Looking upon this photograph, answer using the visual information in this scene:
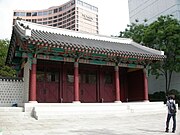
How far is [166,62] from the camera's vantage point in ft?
67.6

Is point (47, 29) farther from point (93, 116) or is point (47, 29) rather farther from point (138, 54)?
point (93, 116)

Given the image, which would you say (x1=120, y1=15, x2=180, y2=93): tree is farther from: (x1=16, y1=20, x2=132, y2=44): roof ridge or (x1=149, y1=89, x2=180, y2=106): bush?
(x1=16, y1=20, x2=132, y2=44): roof ridge

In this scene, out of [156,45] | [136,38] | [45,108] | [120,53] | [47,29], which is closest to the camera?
[45,108]

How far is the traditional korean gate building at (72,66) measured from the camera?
1301 centimetres

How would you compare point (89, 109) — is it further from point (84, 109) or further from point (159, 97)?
point (159, 97)

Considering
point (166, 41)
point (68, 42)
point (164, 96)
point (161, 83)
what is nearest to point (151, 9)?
point (161, 83)

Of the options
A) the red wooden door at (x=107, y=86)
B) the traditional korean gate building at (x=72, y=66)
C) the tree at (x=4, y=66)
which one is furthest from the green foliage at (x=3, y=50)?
the red wooden door at (x=107, y=86)

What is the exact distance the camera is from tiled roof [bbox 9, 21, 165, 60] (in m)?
12.5

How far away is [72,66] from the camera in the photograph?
15.9 metres

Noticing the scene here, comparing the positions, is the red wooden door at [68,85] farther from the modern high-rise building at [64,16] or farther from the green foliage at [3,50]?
the modern high-rise building at [64,16]

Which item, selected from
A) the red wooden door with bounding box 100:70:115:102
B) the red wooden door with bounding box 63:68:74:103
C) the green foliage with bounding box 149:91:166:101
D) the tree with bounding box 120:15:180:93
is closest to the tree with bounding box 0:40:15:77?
the red wooden door with bounding box 63:68:74:103

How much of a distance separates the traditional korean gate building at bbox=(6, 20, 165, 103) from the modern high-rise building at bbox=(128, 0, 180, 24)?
9896 mm

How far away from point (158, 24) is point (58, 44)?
11.9m

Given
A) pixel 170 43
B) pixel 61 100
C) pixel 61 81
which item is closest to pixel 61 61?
pixel 61 81
